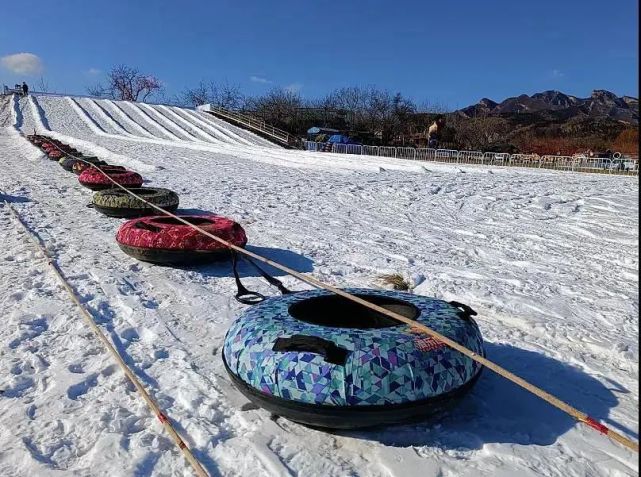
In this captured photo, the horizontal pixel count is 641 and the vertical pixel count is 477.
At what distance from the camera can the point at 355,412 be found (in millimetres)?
2672

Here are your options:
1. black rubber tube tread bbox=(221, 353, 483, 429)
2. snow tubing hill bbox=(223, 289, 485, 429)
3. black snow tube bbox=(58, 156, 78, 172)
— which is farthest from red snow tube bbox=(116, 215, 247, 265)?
black snow tube bbox=(58, 156, 78, 172)

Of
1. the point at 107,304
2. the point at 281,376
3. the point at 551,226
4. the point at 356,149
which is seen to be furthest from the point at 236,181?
the point at 356,149

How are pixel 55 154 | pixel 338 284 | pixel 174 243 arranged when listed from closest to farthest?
pixel 338 284
pixel 174 243
pixel 55 154

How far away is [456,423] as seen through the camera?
302 cm

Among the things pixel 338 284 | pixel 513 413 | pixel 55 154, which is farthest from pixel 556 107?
pixel 513 413

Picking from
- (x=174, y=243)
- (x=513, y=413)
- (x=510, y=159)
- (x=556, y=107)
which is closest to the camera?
(x=513, y=413)

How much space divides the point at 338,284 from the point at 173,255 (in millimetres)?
1738

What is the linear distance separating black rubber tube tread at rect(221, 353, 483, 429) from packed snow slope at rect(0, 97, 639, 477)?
135mm

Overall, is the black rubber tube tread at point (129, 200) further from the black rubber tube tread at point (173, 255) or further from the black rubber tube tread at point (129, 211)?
the black rubber tube tread at point (173, 255)

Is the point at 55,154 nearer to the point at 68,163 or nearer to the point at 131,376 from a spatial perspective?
the point at 68,163

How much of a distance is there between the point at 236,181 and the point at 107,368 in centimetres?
1012

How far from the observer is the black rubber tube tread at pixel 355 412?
2.68m

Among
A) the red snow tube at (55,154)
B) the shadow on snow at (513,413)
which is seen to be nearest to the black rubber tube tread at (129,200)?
the shadow on snow at (513,413)

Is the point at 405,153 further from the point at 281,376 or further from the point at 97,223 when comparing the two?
the point at 281,376
